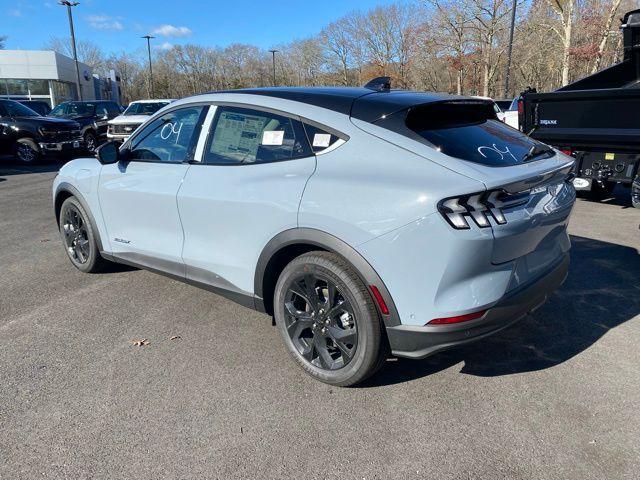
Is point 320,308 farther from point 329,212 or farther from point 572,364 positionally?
point 572,364

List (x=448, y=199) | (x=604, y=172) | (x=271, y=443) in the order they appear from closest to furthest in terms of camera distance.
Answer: (x=448, y=199) → (x=271, y=443) → (x=604, y=172)

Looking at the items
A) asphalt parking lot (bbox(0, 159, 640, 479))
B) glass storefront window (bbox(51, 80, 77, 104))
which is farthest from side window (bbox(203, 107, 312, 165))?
glass storefront window (bbox(51, 80, 77, 104))

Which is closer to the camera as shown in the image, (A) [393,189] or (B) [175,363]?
(A) [393,189]

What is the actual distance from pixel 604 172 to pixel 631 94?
1.13 meters

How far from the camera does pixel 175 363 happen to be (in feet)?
10.7

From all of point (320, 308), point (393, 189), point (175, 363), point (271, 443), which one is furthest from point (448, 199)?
point (175, 363)

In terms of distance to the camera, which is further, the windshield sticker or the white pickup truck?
the white pickup truck

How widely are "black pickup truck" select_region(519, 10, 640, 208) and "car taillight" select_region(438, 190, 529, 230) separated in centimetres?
481

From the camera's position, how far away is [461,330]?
8.14ft

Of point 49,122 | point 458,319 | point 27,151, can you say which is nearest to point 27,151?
point 27,151

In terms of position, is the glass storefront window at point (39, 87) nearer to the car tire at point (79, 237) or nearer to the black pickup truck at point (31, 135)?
the black pickup truck at point (31, 135)

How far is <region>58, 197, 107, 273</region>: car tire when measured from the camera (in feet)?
15.3

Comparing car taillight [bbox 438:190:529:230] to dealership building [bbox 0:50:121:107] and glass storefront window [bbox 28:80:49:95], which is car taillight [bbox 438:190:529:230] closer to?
dealership building [bbox 0:50:121:107]

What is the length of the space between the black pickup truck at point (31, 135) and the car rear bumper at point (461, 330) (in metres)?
14.6
